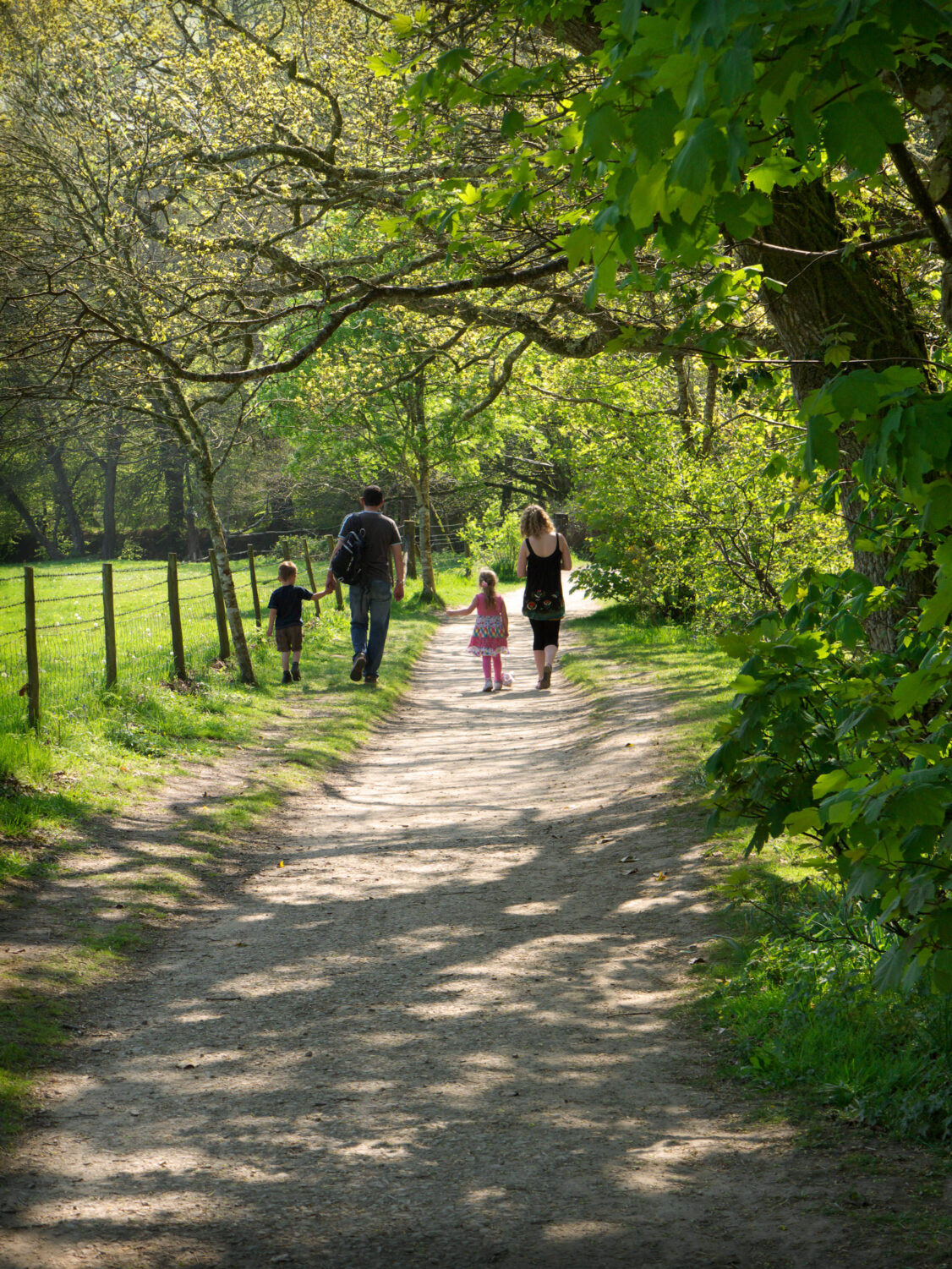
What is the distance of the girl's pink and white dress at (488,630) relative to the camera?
46.3ft

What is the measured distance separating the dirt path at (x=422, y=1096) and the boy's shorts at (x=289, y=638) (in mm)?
6832

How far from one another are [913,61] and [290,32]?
39.1 feet

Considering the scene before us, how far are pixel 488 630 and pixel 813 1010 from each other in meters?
10.2

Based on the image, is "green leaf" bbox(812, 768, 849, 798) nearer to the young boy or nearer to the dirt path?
the dirt path

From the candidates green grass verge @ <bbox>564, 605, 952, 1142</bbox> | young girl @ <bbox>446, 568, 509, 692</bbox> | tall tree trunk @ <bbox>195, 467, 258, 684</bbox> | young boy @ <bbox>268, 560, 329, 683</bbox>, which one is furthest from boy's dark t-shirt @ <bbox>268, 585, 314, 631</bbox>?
green grass verge @ <bbox>564, 605, 952, 1142</bbox>

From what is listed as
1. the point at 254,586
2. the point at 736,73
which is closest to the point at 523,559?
the point at 254,586

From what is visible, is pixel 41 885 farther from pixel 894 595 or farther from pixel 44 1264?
pixel 894 595

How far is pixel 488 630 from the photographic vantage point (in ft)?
46.6

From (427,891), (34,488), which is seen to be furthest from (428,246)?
(34,488)

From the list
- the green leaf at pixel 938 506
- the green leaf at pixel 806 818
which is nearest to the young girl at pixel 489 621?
the green leaf at pixel 806 818

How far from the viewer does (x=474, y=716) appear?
42.1ft

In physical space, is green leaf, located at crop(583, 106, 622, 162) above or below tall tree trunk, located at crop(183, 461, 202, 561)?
below

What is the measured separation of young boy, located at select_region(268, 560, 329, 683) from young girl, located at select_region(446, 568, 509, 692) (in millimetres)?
1944

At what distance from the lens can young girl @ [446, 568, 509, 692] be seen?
1412 cm
